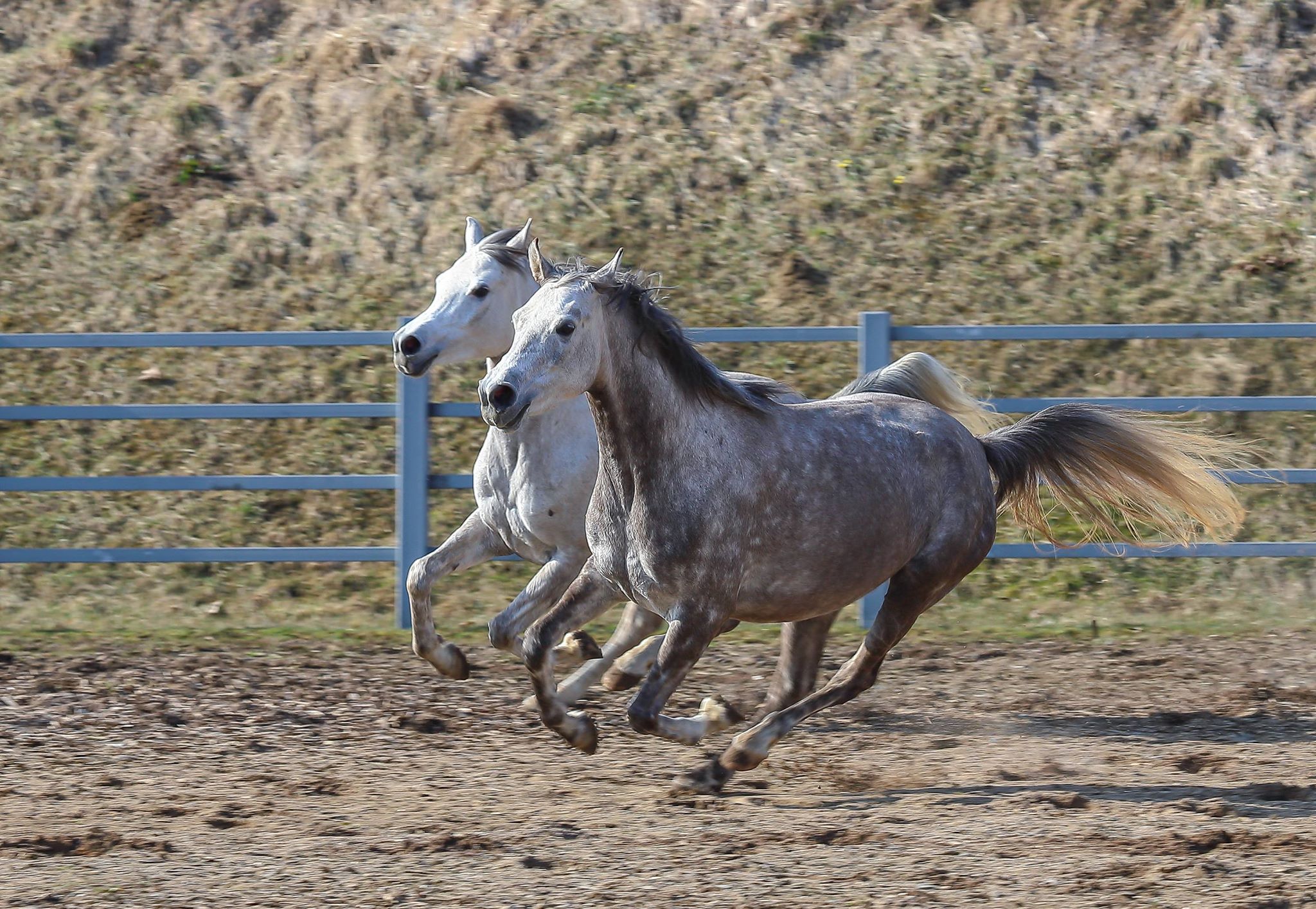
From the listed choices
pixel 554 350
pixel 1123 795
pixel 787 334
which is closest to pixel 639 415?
pixel 554 350

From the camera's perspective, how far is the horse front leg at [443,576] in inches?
206

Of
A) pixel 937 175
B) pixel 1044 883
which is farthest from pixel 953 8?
pixel 1044 883

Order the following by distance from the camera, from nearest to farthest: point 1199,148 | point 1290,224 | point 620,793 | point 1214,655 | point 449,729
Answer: point 620,793, point 449,729, point 1214,655, point 1290,224, point 1199,148

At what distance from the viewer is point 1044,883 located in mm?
3365

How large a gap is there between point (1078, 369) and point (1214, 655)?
9.57 feet

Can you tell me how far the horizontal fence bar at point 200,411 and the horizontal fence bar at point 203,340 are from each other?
1.02 feet

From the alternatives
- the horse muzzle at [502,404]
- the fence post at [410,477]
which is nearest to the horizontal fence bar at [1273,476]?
the horse muzzle at [502,404]

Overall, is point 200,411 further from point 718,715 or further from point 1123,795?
point 1123,795

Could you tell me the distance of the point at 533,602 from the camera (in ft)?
16.4

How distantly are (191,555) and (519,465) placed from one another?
2.84 meters

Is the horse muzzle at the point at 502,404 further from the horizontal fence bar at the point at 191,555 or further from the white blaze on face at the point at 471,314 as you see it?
the horizontal fence bar at the point at 191,555

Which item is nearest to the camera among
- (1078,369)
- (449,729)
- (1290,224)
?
(449,729)

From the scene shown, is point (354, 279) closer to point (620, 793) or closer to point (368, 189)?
point (368, 189)

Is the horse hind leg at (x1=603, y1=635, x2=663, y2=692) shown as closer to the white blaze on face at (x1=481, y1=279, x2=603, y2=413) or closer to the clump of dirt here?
the white blaze on face at (x1=481, y1=279, x2=603, y2=413)
